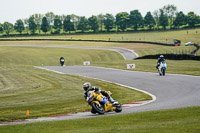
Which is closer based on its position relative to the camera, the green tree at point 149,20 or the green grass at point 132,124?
the green grass at point 132,124

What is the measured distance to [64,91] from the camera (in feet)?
73.0

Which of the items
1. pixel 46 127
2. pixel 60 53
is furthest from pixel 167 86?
pixel 60 53

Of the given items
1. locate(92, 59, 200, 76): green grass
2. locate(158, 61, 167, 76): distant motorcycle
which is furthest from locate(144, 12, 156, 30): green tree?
locate(158, 61, 167, 76): distant motorcycle

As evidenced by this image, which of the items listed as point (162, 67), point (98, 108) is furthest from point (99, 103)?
point (162, 67)

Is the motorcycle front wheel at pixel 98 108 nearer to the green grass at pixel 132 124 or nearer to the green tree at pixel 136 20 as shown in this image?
the green grass at pixel 132 124

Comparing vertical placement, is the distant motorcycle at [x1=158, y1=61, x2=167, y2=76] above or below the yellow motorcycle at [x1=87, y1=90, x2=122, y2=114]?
below

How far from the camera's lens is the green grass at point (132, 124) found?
9930 mm

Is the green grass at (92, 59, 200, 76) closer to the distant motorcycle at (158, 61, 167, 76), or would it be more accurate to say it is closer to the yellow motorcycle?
the distant motorcycle at (158, 61, 167, 76)

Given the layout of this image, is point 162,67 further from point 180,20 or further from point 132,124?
point 180,20

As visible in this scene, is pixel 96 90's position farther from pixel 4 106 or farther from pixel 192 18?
pixel 192 18

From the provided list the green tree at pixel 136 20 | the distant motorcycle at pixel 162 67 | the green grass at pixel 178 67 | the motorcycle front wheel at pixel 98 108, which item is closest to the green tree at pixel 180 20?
the green tree at pixel 136 20

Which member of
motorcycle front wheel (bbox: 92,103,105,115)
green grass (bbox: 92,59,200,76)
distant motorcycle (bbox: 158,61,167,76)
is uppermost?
motorcycle front wheel (bbox: 92,103,105,115)

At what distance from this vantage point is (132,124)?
11148 millimetres

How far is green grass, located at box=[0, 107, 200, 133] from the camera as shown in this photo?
9.93 metres
